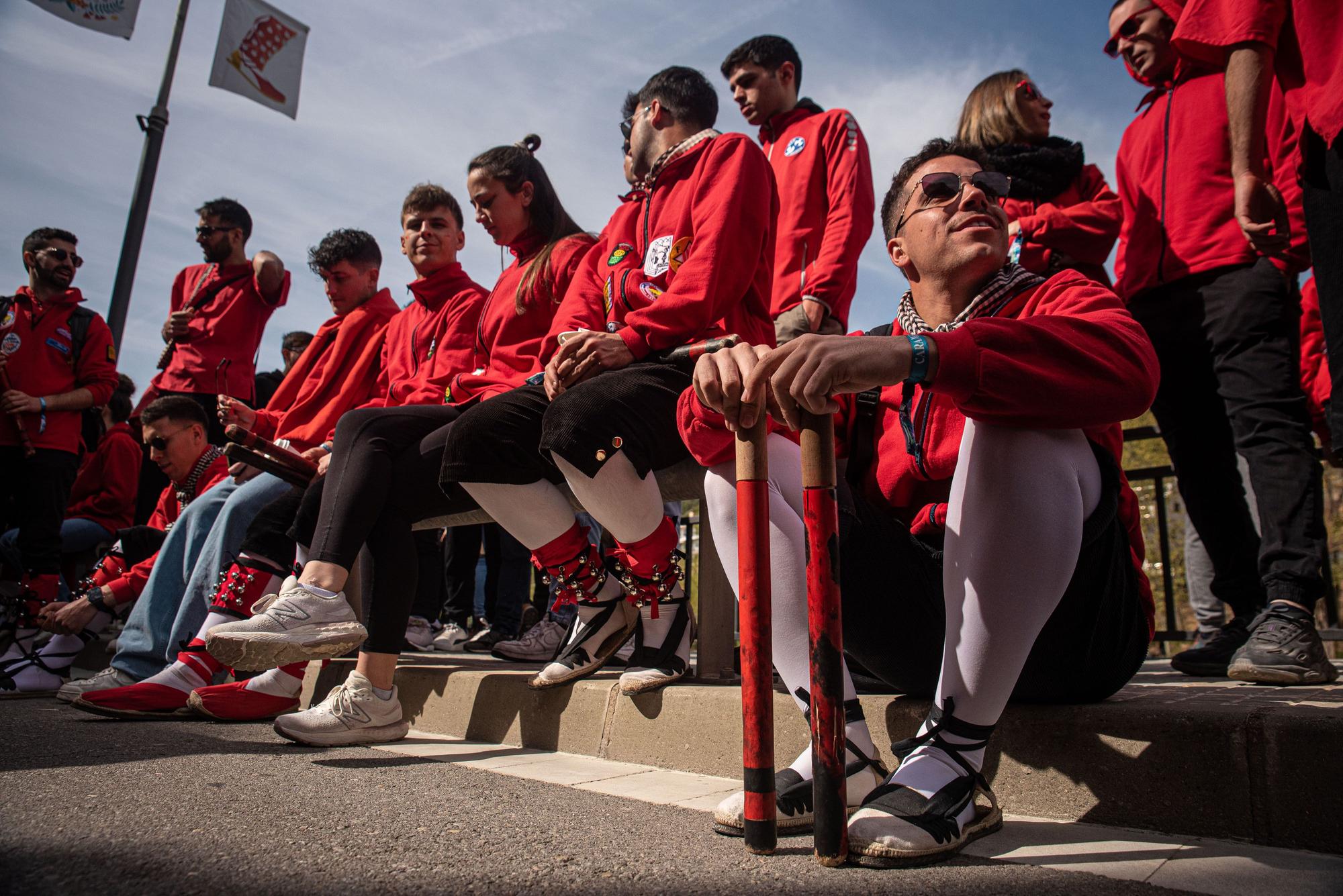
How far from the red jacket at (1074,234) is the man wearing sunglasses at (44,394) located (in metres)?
4.84

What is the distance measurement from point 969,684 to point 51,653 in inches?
178

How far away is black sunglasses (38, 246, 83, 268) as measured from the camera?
5.57 m

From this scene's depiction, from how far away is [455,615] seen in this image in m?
5.52

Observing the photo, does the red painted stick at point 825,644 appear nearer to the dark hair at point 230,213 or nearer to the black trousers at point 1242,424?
the black trousers at point 1242,424

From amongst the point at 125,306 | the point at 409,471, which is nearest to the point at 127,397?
the point at 125,306

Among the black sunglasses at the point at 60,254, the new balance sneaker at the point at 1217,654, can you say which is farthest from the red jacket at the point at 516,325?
the black sunglasses at the point at 60,254

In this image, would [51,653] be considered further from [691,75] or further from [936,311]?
[936,311]

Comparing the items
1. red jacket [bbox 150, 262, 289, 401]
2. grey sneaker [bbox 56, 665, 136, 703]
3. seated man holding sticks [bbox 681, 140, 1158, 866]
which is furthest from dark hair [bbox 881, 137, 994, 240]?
red jacket [bbox 150, 262, 289, 401]

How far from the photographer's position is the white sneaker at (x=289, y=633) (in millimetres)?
2201

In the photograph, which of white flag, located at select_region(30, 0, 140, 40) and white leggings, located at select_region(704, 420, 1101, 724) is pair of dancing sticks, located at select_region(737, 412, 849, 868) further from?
white flag, located at select_region(30, 0, 140, 40)

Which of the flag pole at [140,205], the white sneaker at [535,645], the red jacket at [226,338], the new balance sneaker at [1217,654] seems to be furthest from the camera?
the flag pole at [140,205]

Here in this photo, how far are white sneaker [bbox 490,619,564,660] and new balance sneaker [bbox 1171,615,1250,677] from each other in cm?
222

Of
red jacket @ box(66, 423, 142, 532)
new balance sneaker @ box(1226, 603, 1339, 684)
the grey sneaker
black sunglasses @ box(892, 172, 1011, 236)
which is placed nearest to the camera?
black sunglasses @ box(892, 172, 1011, 236)

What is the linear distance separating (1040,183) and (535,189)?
1.78 m
